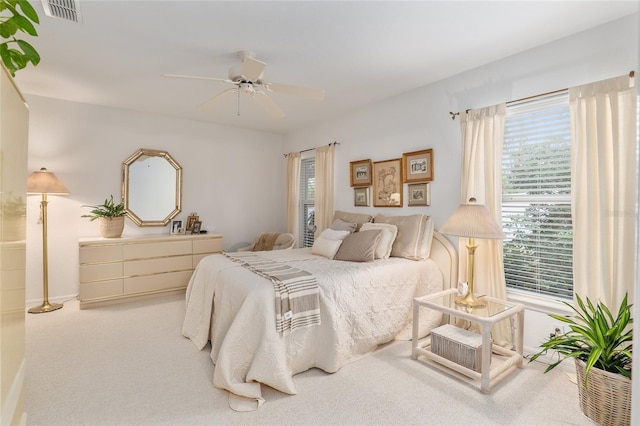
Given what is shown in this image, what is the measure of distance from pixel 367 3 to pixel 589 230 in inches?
88.3

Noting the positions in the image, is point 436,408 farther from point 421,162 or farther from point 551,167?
point 421,162

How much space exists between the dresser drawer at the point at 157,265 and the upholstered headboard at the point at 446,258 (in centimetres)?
333

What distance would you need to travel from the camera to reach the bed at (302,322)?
209 cm

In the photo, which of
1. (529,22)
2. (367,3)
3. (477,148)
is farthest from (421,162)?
(367,3)

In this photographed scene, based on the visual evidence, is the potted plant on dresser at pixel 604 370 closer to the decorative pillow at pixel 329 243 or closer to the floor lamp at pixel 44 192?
the decorative pillow at pixel 329 243

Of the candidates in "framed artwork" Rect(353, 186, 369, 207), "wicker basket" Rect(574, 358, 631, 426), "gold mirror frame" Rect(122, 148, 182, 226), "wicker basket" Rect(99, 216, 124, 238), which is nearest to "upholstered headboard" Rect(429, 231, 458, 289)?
"framed artwork" Rect(353, 186, 369, 207)

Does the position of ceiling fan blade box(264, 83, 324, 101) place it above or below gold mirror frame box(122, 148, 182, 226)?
above

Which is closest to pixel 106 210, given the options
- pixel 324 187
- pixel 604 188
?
pixel 324 187

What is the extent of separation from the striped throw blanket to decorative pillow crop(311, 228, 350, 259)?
83 centimetres

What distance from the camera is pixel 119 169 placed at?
4383 mm

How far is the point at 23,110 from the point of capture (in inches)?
42.0

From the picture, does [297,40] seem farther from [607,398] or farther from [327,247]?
[607,398]

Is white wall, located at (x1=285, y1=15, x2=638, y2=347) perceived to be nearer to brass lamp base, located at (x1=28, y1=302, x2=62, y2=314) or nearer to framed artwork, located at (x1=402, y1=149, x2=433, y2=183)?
framed artwork, located at (x1=402, y1=149, x2=433, y2=183)

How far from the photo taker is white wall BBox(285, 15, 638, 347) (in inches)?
88.7
